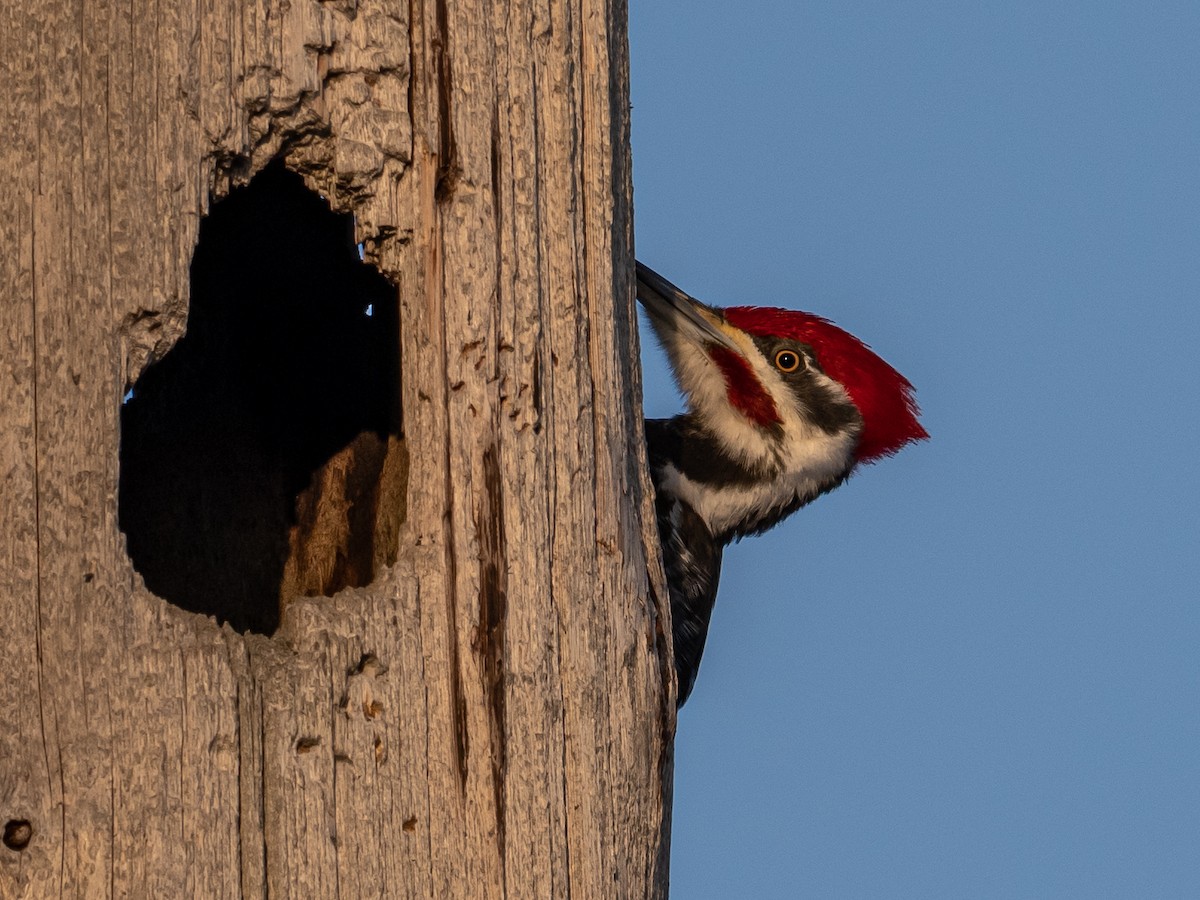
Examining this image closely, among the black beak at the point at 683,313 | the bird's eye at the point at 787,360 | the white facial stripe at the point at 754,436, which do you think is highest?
the black beak at the point at 683,313

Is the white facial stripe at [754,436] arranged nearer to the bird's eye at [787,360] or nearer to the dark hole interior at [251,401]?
the bird's eye at [787,360]

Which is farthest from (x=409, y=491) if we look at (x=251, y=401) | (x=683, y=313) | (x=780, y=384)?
(x=780, y=384)

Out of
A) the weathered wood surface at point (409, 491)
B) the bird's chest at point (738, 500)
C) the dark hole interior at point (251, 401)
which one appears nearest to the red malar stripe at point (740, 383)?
the bird's chest at point (738, 500)

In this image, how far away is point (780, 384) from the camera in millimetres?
5547

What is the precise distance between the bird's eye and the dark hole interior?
1609 millimetres

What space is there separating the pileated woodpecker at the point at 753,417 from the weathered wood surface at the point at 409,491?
6.10ft

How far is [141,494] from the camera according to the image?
412 cm

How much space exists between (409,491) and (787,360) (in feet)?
8.27

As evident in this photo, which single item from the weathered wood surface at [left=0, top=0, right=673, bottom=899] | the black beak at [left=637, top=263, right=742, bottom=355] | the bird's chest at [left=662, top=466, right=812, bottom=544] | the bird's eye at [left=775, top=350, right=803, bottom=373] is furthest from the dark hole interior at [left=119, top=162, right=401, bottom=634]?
the bird's eye at [left=775, top=350, right=803, bottom=373]

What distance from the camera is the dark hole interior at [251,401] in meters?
4.11

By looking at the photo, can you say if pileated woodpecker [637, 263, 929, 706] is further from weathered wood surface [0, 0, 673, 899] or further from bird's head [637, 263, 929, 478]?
weathered wood surface [0, 0, 673, 899]

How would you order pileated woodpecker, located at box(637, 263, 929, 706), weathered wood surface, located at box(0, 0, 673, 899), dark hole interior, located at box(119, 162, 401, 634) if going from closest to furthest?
weathered wood surface, located at box(0, 0, 673, 899) → dark hole interior, located at box(119, 162, 401, 634) → pileated woodpecker, located at box(637, 263, 929, 706)

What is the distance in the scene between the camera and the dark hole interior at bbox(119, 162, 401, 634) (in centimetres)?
411

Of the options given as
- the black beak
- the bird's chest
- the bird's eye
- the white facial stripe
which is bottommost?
the bird's chest
